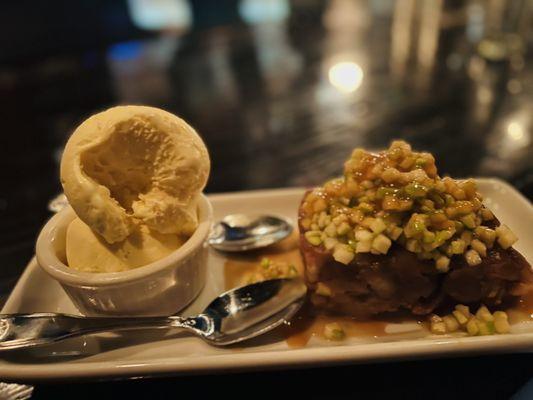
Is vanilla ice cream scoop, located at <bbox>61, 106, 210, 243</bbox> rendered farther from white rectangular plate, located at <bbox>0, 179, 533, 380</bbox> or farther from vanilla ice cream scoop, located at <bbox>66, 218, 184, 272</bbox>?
white rectangular plate, located at <bbox>0, 179, 533, 380</bbox>

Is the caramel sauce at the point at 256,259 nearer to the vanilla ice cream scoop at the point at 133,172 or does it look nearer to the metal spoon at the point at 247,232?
the metal spoon at the point at 247,232

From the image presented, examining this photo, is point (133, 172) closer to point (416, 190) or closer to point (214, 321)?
point (214, 321)

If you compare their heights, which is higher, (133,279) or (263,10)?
(263,10)

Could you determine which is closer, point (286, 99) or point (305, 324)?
point (305, 324)

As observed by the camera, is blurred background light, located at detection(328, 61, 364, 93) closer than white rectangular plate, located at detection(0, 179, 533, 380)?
No

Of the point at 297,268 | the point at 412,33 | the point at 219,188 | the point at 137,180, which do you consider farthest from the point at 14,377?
the point at 412,33

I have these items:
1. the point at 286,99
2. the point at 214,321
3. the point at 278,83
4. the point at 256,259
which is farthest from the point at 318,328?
the point at 278,83

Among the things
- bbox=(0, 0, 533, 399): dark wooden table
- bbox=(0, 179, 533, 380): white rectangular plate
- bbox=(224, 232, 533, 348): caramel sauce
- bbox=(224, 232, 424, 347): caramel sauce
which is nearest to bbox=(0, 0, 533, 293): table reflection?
bbox=(0, 0, 533, 399): dark wooden table

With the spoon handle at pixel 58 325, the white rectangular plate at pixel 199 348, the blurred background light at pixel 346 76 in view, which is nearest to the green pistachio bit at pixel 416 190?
the white rectangular plate at pixel 199 348
